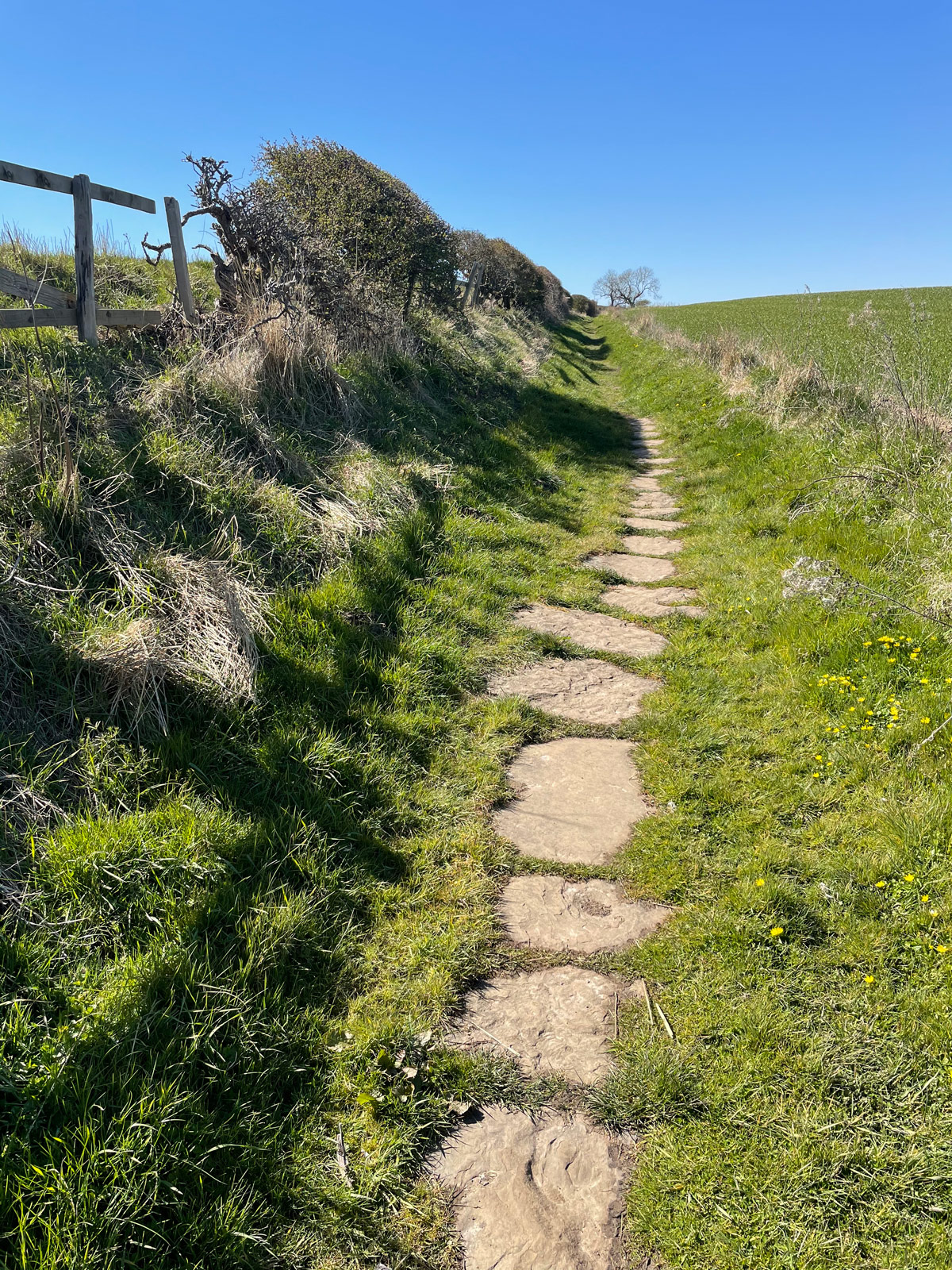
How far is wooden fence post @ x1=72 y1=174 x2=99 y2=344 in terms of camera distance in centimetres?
536

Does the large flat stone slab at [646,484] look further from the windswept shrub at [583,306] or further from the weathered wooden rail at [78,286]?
the windswept shrub at [583,306]

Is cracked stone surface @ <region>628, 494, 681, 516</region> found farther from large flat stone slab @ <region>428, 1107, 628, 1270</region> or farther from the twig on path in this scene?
large flat stone slab @ <region>428, 1107, 628, 1270</region>

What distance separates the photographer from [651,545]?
7305mm

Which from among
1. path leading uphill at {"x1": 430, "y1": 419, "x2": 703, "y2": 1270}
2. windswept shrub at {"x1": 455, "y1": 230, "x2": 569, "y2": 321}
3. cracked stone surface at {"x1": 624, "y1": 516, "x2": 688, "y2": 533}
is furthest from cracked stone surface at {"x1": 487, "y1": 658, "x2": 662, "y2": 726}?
windswept shrub at {"x1": 455, "y1": 230, "x2": 569, "y2": 321}

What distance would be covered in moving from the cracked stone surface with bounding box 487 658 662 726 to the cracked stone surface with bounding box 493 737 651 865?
0.29 metres

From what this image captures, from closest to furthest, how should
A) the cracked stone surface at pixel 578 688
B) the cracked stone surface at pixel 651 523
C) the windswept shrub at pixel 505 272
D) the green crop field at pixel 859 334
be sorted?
the cracked stone surface at pixel 578 688, the cracked stone surface at pixel 651 523, the green crop field at pixel 859 334, the windswept shrub at pixel 505 272

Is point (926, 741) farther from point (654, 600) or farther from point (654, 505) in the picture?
point (654, 505)

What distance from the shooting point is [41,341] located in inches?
193

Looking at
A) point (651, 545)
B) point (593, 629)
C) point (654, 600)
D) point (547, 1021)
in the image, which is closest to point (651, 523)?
point (651, 545)

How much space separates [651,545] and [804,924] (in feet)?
16.6

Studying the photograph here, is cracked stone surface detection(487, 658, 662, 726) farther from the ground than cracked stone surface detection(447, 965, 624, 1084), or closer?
farther from the ground

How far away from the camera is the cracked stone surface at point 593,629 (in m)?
5.15

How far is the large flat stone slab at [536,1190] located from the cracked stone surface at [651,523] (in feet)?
20.9

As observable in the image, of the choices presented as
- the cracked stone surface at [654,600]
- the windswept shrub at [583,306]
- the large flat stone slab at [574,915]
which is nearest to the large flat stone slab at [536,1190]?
the large flat stone slab at [574,915]
